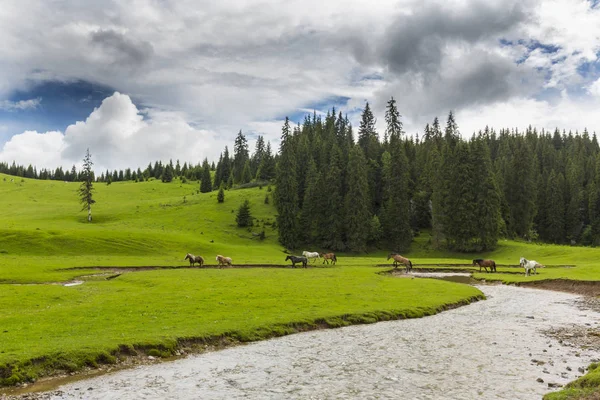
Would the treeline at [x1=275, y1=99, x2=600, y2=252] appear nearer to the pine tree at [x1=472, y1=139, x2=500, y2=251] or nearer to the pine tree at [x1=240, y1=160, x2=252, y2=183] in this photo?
the pine tree at [x1=472, y1=139, x2=500, y2=251]

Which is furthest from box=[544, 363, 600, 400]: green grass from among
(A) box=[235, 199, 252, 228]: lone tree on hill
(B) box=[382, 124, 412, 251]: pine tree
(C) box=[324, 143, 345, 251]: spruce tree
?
(A) box=[235, 199, 252, 228]: lone tree on hill

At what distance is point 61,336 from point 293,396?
477 inches

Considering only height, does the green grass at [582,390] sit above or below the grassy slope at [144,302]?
above

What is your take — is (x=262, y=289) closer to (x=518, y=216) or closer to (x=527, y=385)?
(x=527, y=385)

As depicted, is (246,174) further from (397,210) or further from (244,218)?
(397,210)

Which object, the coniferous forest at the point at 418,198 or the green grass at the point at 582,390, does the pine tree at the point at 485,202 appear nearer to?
the coniferous forest at the point at 418,198

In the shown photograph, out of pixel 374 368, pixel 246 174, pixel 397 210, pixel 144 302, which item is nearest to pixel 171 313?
pixel 144 302

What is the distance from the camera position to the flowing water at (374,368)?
13124mm

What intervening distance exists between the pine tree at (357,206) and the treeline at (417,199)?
0.24 metres

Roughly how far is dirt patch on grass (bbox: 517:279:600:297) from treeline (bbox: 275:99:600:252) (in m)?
44.3

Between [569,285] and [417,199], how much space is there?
70.5m

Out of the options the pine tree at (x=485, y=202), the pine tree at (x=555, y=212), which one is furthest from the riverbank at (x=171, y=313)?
the pine tree at (x=555, y=212)

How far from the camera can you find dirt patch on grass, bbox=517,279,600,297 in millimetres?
39031

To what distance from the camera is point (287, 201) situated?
97.6 m
